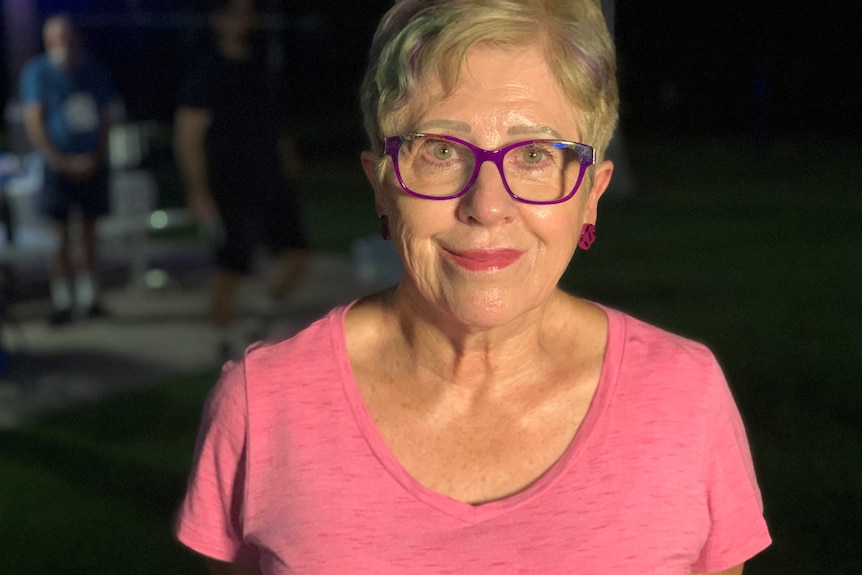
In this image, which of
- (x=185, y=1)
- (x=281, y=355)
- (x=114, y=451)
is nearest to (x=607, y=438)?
(x=281, y=355)

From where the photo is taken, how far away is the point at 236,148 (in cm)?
683

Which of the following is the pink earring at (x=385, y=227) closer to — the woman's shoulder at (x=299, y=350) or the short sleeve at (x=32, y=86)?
the woman's shoulder at (x=299, y=350)

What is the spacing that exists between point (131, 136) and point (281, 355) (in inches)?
408

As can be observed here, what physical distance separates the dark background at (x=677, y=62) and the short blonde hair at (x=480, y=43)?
2439cm

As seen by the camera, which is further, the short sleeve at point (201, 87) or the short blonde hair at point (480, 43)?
the short sleeve at point (201, 87)

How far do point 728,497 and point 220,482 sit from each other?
29.7 inches

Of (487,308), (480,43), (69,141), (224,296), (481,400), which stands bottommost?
(224,296)

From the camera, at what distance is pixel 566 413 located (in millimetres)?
1728

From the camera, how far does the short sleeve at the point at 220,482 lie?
5.55 ft

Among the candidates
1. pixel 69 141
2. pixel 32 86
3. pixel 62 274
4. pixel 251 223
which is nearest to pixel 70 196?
pixel 69 141

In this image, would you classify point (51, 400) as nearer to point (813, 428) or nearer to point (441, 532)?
point (813, 428)

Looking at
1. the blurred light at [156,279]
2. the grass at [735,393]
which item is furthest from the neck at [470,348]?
the blurred light at [156,279]

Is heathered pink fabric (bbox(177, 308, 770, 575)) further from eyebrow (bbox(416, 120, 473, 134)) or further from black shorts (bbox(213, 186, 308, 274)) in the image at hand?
black shorts (bbox(213, 186, 308, 274))

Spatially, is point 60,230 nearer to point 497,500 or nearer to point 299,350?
point 299,350
